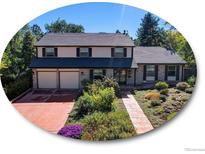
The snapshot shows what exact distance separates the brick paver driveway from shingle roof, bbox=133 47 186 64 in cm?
93

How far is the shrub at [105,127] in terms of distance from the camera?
393cm

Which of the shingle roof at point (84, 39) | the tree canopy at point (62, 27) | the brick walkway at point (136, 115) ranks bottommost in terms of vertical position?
the brick walkway at point (136, 115)

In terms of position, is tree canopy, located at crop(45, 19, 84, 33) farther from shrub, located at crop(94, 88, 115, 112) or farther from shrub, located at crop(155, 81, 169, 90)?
shrub, located at crop(155, 81, 169, 90)

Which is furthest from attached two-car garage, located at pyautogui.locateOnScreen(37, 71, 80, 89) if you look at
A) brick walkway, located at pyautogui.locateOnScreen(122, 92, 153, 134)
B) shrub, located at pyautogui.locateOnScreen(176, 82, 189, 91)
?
shrub, located at pyautogui.locateOnScreen(176, 82, 189, 91)

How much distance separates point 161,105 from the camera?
Answer: 4016mm

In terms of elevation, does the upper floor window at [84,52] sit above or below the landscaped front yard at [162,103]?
above

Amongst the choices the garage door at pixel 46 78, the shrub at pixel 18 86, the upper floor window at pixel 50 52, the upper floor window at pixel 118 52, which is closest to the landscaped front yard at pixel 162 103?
the upper floor window at pixel 118 52

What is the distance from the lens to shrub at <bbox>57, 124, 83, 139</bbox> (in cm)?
392

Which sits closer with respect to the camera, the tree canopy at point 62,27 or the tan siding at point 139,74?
the tree canopy at point 62,27

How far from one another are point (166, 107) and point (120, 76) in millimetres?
690

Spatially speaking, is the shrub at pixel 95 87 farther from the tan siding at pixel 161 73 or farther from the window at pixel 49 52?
the tan siding at pixel 161 73

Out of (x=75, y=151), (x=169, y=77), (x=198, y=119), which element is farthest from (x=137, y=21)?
(x=75, y=151)

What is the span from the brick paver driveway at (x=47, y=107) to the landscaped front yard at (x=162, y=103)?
0.90 m

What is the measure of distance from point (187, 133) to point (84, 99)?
1.38m
